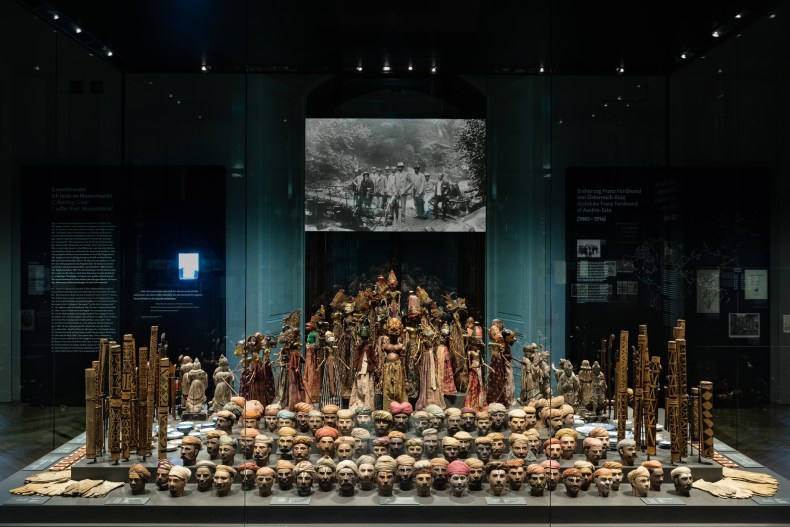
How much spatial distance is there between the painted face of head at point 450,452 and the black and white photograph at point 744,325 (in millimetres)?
1547

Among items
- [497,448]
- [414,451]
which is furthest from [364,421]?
[497,448]

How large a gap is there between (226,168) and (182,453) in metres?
1.50

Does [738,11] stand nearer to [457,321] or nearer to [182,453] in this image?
[457,321]

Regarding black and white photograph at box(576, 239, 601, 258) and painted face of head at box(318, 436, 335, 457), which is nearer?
black and white photograph at box(576, 239, 601, 258)

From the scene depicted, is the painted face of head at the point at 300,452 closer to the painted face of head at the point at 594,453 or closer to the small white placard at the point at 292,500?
the small white placard at the point at 292,500

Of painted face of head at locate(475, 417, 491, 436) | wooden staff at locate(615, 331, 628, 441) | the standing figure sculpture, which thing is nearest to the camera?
wooden staff at locate(615, 331, 628, 441)

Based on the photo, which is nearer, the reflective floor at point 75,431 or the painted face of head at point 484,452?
the reflective floor at point 75,431

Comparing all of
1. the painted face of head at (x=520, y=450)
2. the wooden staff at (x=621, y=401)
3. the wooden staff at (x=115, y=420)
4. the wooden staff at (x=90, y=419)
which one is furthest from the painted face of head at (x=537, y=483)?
the wooden staff at (x=90, y=419)

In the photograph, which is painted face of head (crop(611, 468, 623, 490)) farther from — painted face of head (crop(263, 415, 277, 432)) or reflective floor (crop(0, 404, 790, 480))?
painted face of head (crop(263, 415, 277, 432))

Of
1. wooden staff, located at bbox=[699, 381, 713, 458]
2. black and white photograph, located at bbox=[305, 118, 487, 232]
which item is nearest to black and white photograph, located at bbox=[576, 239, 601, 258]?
black and white photograph, located at bbox=[305, 118, 487, 232]

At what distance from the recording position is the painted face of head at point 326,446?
3320 millimetres

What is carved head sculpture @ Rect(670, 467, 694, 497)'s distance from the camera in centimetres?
305

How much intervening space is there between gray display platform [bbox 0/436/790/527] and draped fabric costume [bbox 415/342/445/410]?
3.10 feet

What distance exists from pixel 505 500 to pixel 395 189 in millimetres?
1799
